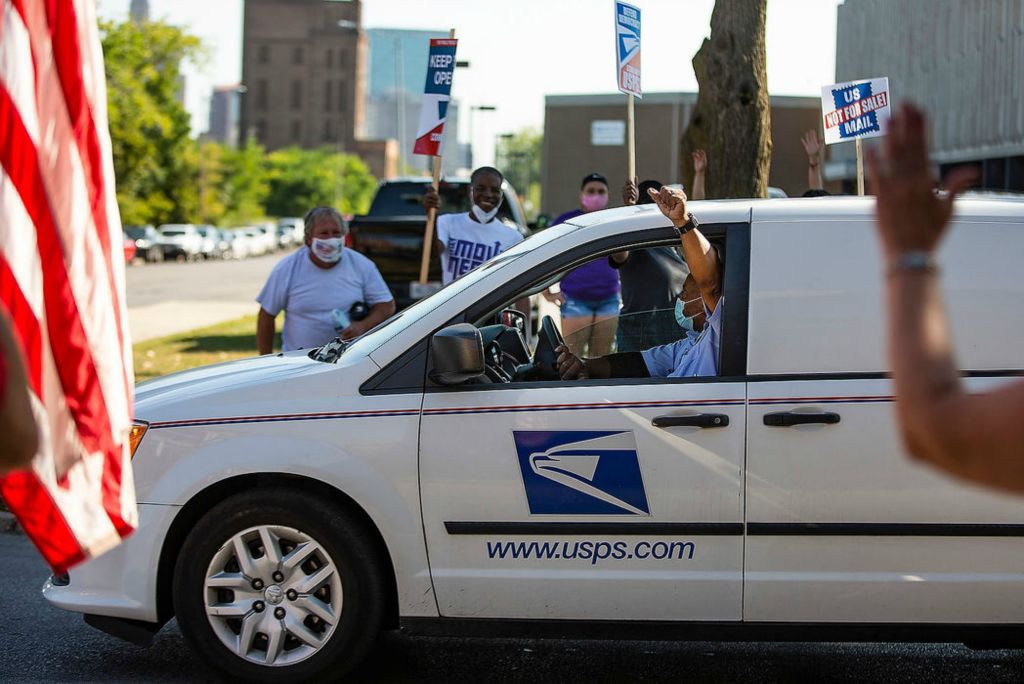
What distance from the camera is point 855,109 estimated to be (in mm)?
8250

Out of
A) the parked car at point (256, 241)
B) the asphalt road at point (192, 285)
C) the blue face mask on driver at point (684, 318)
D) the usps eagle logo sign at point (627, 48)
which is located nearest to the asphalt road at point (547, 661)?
the blue face mask on driver at point (684, 318)

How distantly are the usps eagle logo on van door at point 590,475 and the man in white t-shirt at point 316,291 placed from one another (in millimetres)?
3158

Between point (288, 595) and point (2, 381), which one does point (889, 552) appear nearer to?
point (288, 595)

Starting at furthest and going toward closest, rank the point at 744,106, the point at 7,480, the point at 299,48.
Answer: the point at 299,48 < the point at 744,106 < the point at 7,480

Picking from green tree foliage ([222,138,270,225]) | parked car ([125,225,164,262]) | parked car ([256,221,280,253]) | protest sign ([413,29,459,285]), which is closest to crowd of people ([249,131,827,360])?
protest sign ([413,29,459,285])

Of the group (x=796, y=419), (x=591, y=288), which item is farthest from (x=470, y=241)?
(x=796, y=419)

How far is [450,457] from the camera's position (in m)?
4.60

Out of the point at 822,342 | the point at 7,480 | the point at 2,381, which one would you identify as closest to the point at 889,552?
the point at 822,342

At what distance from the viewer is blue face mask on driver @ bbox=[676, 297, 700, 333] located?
5.34 metres

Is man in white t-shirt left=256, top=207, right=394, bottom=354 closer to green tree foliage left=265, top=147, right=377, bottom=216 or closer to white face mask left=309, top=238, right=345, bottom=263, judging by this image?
white face mask left=309, top=238, right=345, bottom=263

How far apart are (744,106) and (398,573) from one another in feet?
22.3

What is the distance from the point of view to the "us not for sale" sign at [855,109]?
8094 mm

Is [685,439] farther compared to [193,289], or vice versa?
[193,289]

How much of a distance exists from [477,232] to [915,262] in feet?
23.1
